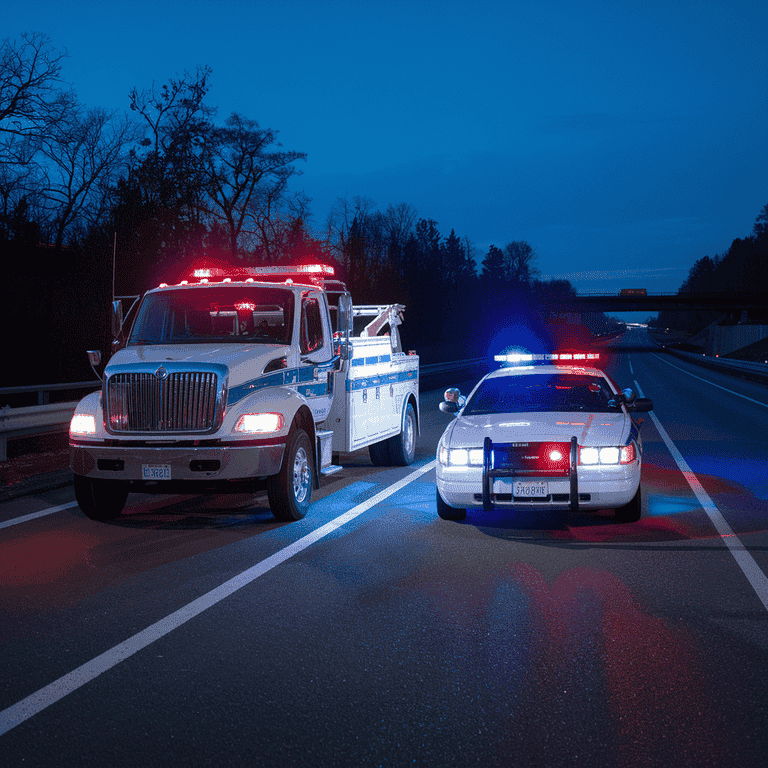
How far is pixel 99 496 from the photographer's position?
9.59 m

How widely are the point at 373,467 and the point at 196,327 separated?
4.47 m

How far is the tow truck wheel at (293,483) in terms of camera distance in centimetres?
928

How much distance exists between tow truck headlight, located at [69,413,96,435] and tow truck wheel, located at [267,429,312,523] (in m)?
1.80

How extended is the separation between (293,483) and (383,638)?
157 inches

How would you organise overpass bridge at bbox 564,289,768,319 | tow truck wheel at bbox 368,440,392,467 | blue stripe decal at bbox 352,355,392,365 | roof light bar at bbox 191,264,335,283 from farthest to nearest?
overpass bridge at bbox 564,289,768,319 < tow truck wheel at bbox 368,440,392,467 < blue stripe decal at bbox 352,355,392,365 < roof light bar at bbox 191,264,335,283

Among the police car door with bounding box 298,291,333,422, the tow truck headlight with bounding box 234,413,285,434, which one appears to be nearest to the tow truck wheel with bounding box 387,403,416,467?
the police car door with bounding box 298,291,333,422

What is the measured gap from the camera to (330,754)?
3.97 meters

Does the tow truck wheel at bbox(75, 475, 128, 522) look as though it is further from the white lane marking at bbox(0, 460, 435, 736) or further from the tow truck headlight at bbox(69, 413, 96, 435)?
the white lane marking at bbox(0, 460, 435, 736)

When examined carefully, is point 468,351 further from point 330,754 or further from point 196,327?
point 330,754

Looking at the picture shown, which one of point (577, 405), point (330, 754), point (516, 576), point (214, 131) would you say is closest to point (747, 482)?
point (577, 405)

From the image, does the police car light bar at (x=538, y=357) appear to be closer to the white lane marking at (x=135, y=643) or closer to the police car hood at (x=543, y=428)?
the police car hood at (x=543, y=428)

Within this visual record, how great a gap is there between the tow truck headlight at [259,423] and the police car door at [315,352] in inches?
39.2

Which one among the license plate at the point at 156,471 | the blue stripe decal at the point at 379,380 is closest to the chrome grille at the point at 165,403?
the license plate at the point at 156,471

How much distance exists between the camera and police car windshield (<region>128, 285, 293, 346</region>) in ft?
33.5
